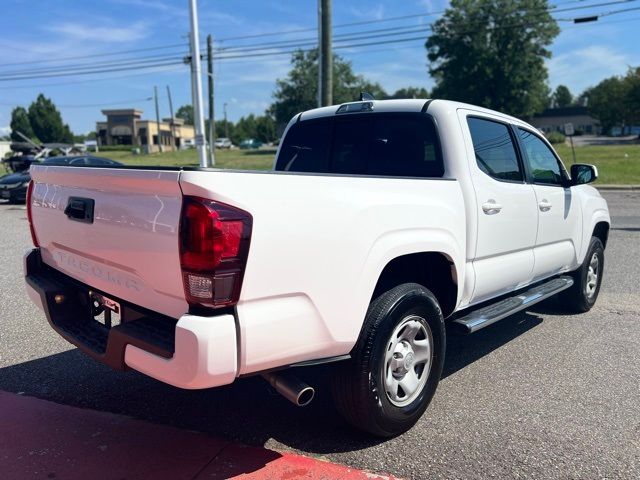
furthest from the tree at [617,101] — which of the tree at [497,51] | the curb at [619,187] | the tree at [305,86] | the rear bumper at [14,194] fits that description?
the rear bumper at [14,194]

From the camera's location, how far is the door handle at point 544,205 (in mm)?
4578

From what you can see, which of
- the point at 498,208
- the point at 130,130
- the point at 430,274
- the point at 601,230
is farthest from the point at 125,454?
the point at 130,130

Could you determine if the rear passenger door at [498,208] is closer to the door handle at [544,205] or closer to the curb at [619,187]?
the door handle at [544,205]

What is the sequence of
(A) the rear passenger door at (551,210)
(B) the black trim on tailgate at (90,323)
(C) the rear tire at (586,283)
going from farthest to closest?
1. (C) the rear tire at (586,283)
2. (A) the rear passenger door at (551,210)
3. (B) the black trim on tailgate at (90,323)

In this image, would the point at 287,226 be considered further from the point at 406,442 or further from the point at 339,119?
the point at 339,119

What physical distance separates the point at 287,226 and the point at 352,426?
4.38 feet

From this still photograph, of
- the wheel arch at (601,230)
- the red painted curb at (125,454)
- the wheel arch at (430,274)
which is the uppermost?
the wheel arch at (430,274)

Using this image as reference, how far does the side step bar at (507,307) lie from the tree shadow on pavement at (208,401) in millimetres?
581

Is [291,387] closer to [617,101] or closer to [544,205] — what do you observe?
[544,205]

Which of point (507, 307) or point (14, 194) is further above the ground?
point (507, 307)

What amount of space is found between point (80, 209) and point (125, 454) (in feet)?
4.46

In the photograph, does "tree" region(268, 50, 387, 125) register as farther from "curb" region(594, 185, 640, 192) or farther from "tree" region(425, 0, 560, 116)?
"curb" region(594, 185, 640, 192)

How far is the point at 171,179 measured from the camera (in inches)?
94.5

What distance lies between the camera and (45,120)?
265ft
